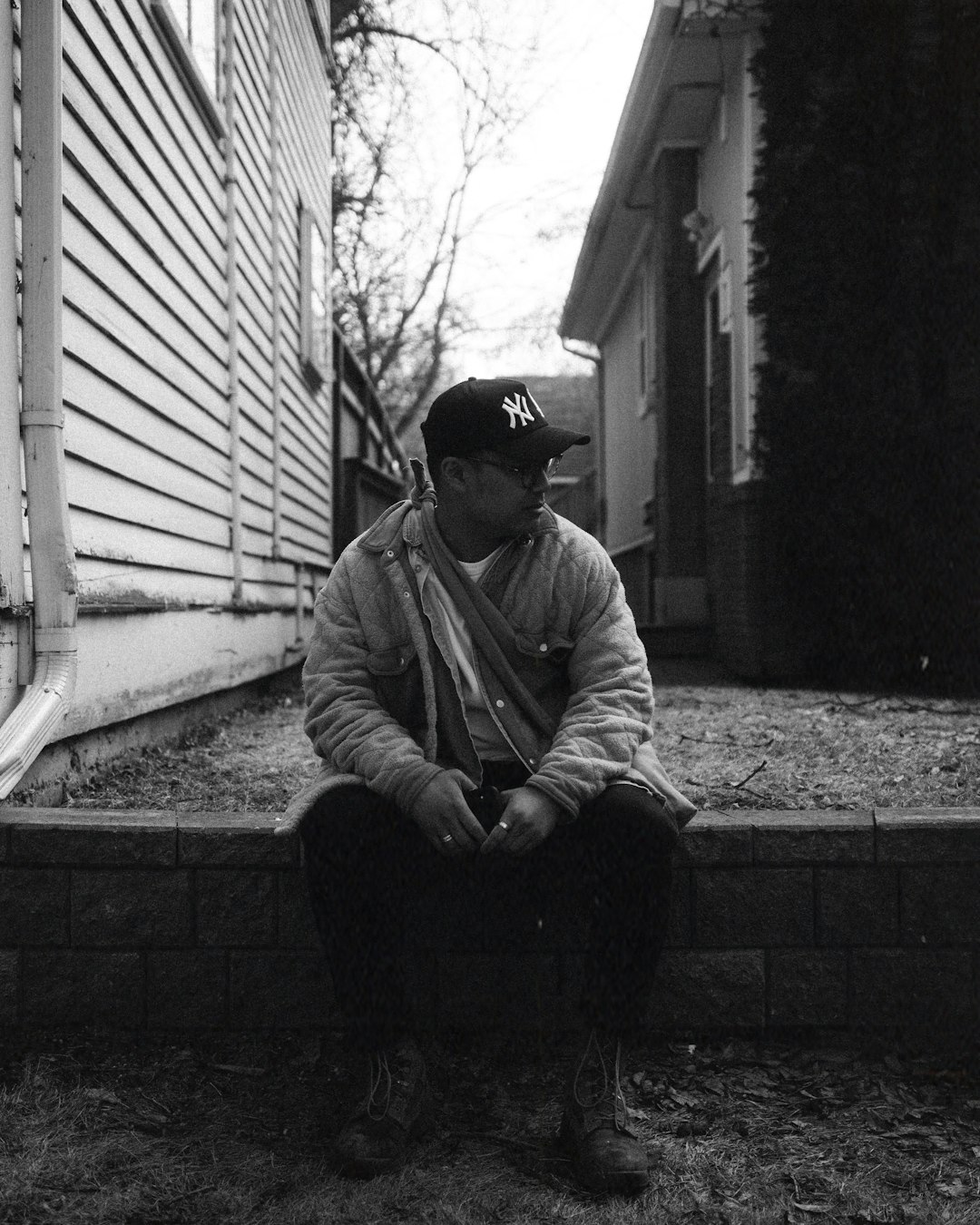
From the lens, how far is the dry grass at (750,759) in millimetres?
3396

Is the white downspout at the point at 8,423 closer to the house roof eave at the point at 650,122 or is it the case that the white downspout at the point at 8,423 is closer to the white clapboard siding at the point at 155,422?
the white clapboard siding at the point at 155,422

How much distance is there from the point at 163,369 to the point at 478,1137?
11.1 feet

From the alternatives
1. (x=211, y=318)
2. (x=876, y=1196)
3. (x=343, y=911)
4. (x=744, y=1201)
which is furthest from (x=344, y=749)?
(x=211, y=318)

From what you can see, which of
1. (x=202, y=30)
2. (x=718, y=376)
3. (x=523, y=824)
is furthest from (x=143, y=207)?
(x=718, y=376)

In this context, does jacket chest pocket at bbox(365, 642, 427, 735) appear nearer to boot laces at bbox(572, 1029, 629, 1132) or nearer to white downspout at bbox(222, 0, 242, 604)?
boot laces at bbox(572, 1029, 629, 1132)

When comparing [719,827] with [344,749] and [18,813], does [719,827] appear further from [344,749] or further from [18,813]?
[18,813]

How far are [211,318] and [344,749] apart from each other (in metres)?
3.94

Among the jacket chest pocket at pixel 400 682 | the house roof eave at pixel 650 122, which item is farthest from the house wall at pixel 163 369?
the house roof eave at pixel 650 122

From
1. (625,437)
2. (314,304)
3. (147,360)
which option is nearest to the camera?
(147,360)

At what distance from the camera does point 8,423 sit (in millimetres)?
3074

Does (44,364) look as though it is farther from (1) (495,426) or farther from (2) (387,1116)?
(2) (387,1116)

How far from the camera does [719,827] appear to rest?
2742 mm

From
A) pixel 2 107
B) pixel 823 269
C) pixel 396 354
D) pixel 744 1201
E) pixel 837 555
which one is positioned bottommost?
pixel 744 1201

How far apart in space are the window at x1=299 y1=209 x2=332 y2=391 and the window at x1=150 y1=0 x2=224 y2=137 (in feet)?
9.41
